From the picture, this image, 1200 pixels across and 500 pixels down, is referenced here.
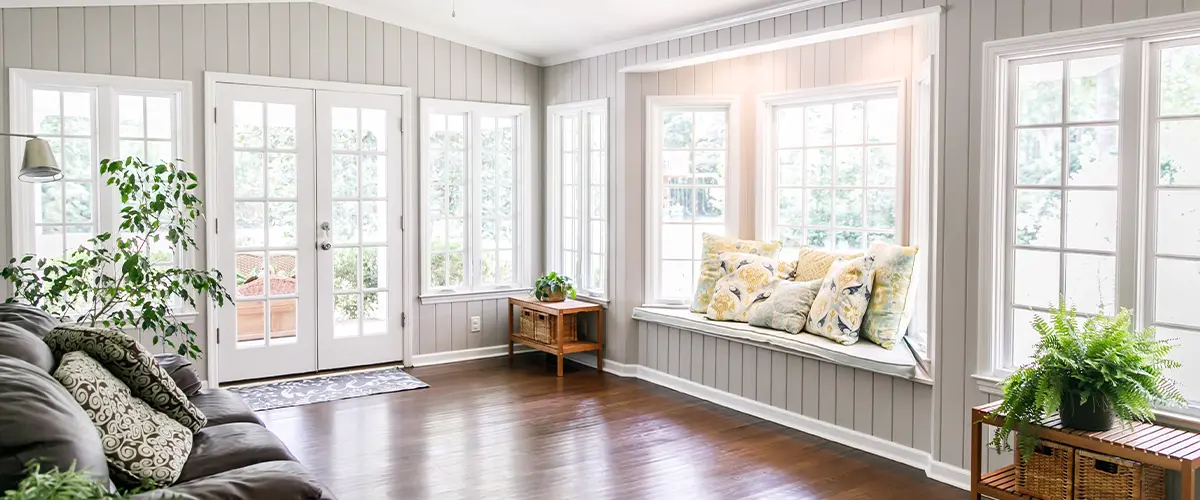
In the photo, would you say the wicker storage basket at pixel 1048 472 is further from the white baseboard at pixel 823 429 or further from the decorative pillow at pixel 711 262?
the decorative pillow at pixel 711 262

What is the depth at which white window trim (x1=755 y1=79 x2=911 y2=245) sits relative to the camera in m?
4.79

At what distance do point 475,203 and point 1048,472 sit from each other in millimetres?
4501

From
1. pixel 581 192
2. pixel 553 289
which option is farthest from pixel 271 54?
pixel 553 289

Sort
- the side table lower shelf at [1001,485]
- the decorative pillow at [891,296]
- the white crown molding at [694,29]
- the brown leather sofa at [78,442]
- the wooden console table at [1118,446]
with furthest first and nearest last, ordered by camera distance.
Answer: the white crown molding at [694,29]
the decorative pillow at [891,296]
the side table lower shelf at [1001,485]
the wooden console table at [1118,446]
the brown leather sofa at [78,442]

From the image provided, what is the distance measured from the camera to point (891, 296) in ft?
14.9

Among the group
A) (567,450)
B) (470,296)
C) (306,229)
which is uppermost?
(306,229)

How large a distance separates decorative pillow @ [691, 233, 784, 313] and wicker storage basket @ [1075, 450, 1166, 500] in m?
2.71

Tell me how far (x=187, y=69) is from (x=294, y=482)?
12.9 ft

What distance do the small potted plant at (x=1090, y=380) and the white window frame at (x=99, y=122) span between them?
4.75m

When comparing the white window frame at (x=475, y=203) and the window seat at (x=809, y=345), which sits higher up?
the white window frame at (x=475, y=203)

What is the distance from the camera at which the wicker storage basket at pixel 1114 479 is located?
2842 mm

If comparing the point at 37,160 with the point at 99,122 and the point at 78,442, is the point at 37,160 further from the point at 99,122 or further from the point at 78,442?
the point at 78,442

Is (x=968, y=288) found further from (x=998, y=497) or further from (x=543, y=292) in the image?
(x=543, y=292)

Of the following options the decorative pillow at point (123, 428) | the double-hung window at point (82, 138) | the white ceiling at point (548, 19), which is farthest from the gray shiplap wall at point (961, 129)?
the double-hung window at point (82, 138)
